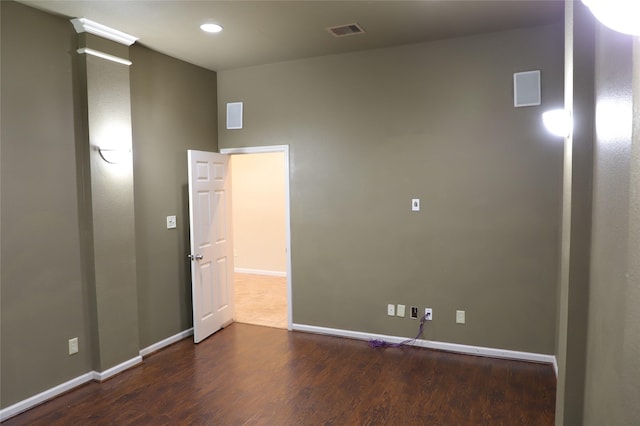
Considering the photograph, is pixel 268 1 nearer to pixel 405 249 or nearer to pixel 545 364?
pixel 405 249

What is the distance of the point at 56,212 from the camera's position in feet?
10.7

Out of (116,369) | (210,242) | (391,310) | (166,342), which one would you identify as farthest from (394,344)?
(116,369)

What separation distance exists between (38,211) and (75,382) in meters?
1.40

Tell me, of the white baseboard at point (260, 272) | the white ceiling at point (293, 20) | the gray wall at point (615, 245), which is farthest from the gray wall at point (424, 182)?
the white baseboard at point (260, 272)

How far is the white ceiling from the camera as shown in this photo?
3.10 metres

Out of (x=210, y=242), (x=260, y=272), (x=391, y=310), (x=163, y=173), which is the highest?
(x=163, y=173)

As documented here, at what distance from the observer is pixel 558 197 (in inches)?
142

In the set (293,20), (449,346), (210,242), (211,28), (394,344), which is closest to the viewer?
(293,20)

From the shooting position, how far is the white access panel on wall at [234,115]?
487 cm

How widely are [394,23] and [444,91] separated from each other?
0.83 m

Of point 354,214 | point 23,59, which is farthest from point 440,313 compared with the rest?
point 23,59

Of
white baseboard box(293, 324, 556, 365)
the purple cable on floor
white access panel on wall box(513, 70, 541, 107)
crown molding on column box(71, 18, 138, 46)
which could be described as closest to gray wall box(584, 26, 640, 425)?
white access panel on wall box(513, 70, 541, 107)

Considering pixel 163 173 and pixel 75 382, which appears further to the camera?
pixel 163 173

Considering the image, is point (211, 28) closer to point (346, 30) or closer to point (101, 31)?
point (101, 31)
